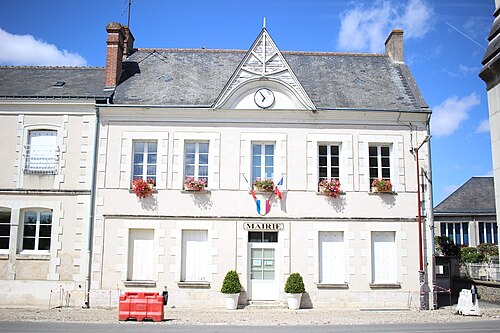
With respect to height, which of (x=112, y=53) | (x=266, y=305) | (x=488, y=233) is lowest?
(x=266, y=305)

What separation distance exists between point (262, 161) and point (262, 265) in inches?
142

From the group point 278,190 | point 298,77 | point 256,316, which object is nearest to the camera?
point 256,316

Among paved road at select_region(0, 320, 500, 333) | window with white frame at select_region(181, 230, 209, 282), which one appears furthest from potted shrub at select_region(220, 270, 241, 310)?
paved road at select_region(0, 320, 500, 333)

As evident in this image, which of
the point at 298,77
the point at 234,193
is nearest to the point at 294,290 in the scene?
the point at 234,193

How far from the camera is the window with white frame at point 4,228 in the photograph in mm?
17188

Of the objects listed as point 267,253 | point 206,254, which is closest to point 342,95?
point 267,253

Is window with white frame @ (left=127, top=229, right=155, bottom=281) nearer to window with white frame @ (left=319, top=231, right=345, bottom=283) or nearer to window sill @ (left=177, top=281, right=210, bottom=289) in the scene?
window sill @ (left=177, top=281, right=210, bottom=289)

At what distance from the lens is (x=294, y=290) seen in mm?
16312

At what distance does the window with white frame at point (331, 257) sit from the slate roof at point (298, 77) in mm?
4570

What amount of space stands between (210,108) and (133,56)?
16.7 ft

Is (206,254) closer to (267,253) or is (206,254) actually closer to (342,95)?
(267,253)

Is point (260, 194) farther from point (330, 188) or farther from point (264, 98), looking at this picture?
point (264, 98)

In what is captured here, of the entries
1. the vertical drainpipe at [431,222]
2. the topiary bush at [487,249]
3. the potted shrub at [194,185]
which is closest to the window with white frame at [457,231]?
the topiary bush at [487,249]

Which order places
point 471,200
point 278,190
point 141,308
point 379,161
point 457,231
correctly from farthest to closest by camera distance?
point 471,200, point 457,231, point 379,161, point 278,190, point 141,308
